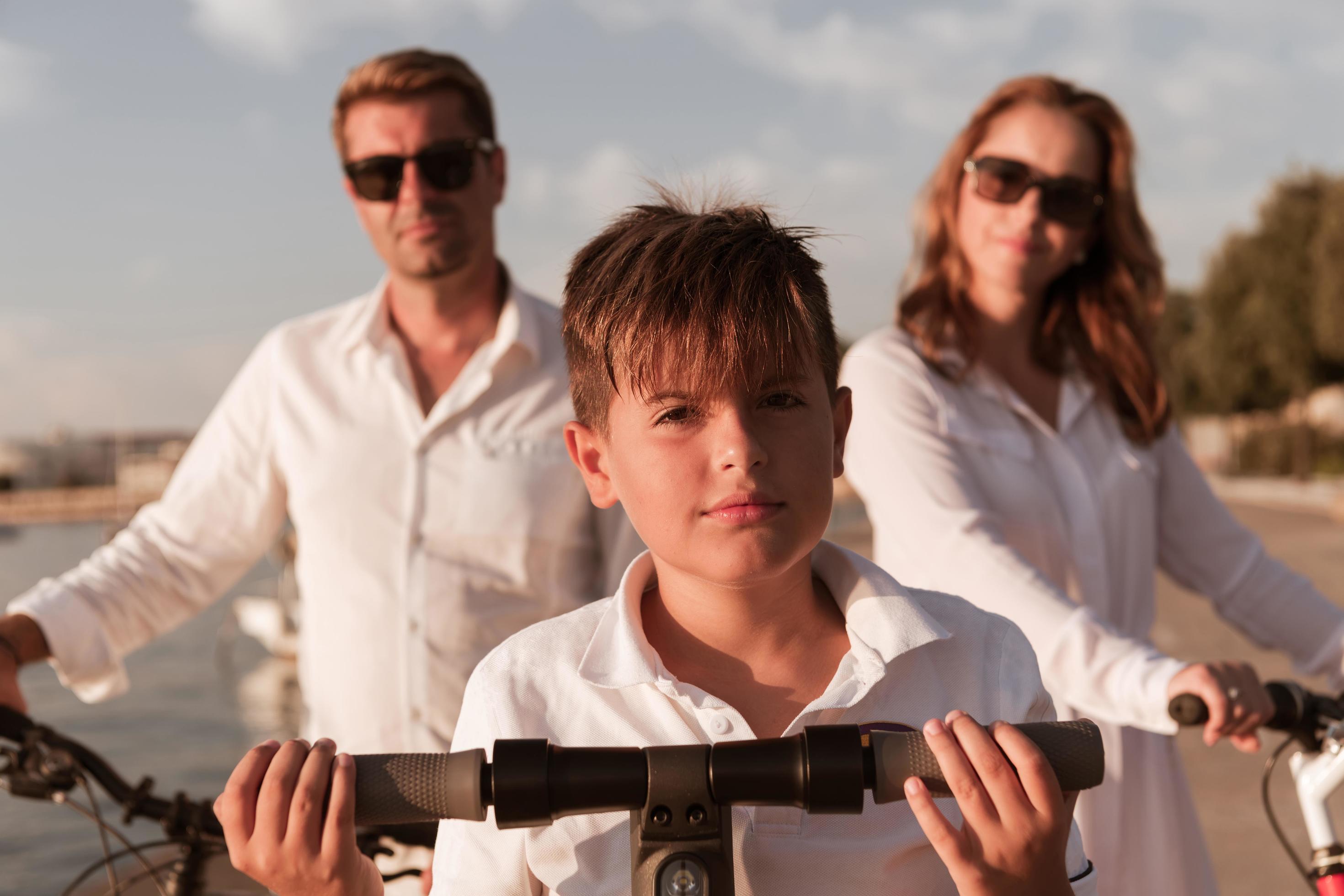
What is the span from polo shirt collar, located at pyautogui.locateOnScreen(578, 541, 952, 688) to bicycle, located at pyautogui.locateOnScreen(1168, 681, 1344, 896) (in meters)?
0.64

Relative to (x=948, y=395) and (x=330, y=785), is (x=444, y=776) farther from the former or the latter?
(x=948, y=395)

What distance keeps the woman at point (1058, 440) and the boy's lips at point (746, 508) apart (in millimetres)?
1068

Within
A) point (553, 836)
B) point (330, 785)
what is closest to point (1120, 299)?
point (553, 836)

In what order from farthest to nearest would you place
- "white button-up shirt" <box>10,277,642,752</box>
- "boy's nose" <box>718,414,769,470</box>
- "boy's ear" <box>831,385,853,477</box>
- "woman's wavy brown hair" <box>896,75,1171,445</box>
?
"woman's wavy brown hair" <box>896,75,1171,445</box> → "white button-up shirt" <box>10,277,642,752</box> → "boy's ear" <box>831,385,853,477</box> → "boy's nose" <box>718,414,769,470</box>

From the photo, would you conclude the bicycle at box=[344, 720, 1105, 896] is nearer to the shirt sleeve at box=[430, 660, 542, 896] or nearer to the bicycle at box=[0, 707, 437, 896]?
the shirt sleeve at box=[430, 660, 542, 896]

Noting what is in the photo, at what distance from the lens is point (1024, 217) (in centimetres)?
309

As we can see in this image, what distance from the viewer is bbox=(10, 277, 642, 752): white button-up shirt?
3.07 metres

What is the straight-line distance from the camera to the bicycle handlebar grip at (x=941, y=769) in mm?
1404

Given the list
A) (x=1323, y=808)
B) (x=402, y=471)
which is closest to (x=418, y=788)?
(x=1323, y=808)

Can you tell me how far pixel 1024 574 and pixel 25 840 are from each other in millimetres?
8408

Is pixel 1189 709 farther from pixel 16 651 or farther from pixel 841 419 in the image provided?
pixel 16 651

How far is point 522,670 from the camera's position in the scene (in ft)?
5.88

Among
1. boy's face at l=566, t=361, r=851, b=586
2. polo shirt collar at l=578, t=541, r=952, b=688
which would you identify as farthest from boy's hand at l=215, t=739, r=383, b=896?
boy's face at l=566, t=361, r=851, b=586

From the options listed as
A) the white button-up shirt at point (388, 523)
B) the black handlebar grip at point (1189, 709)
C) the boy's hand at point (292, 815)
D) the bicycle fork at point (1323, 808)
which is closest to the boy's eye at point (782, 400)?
the boy's hand at point (292, 815)
